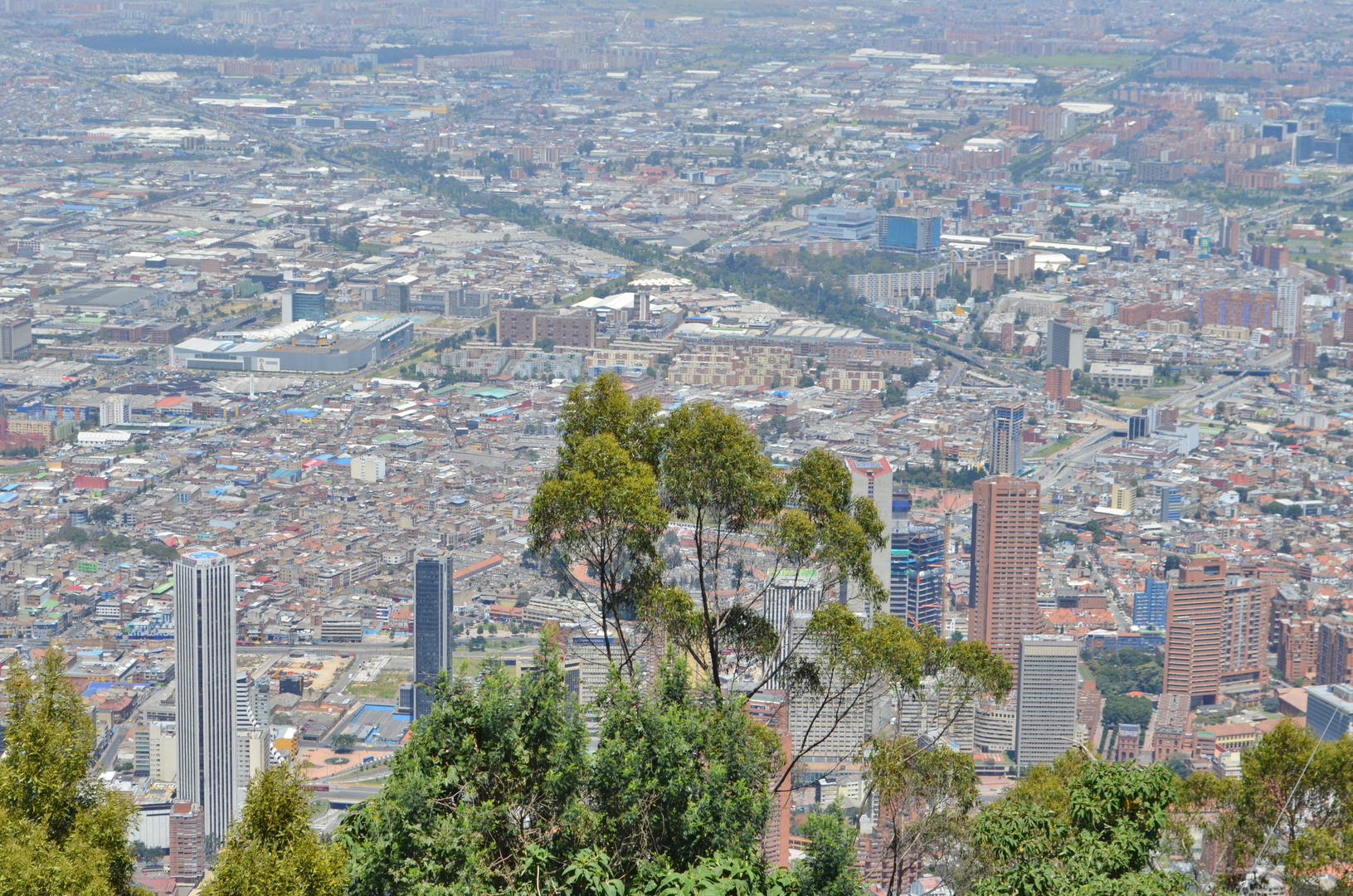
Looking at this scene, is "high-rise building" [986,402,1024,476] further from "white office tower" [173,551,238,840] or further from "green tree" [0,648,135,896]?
"green tree" [0,648,135,896]

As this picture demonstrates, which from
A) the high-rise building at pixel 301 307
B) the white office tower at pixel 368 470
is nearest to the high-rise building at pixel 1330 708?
the white office tower at pixel 368 470

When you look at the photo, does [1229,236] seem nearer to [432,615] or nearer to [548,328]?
[548,328]

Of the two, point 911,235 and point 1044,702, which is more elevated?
point 911,235

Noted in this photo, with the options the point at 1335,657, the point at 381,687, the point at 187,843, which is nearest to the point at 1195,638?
the point at 1335,657

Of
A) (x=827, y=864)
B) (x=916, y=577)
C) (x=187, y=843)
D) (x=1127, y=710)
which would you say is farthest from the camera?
(x=916, y=577)

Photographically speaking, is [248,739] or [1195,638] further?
[1195,638]

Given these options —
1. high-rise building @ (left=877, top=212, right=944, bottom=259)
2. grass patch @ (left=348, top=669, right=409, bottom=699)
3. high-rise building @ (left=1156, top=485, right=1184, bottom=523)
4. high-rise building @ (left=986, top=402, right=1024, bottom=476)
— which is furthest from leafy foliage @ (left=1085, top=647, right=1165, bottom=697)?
high-rise building @ (left=877, top=212, right=944, bottom=259)

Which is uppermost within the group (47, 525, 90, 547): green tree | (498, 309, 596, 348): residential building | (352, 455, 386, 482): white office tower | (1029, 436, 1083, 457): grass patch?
(498, 309, 596, 348): residential building
